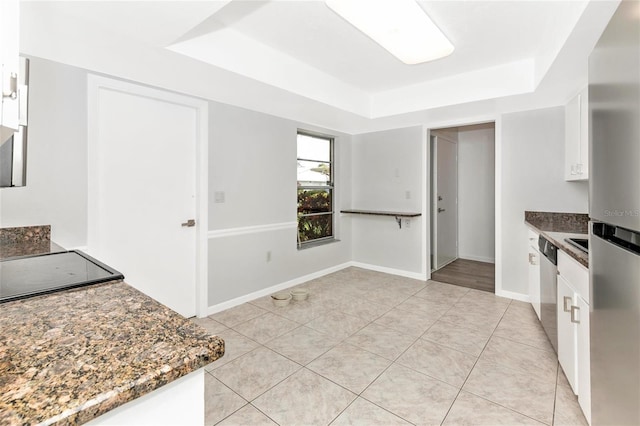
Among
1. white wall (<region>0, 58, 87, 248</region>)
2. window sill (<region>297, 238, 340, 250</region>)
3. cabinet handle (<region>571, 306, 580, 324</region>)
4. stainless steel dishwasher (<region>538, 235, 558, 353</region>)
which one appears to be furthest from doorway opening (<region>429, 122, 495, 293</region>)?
white wall (<region>0, 58, 87, 248</region>)

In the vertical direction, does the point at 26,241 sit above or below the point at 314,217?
below

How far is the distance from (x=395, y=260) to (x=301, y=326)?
7.13 feet

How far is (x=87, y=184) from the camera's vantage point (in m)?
2.38

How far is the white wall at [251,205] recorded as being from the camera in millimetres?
3207

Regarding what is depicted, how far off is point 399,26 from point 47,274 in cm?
238

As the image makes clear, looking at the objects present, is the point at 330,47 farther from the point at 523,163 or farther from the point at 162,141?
the point at 523,163

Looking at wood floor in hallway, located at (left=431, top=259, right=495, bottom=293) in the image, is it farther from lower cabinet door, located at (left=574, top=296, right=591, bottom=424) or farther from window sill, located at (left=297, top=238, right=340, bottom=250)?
lower cabinet door, located at (left=574, top=296, right=591, bottom=424)

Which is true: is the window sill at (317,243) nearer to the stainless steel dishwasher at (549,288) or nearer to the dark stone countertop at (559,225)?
the dark stone countertop at (559,225)

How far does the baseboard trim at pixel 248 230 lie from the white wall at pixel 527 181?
8.40 ft

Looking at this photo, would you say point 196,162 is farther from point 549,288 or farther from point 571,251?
point 549,288

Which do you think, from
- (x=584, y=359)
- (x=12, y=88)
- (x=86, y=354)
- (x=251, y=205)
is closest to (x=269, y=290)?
(x=251, y=205)

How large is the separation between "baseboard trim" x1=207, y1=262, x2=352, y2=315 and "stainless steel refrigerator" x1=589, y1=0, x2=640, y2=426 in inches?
115

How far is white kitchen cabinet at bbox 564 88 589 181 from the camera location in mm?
2553

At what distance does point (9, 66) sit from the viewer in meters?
0.55
